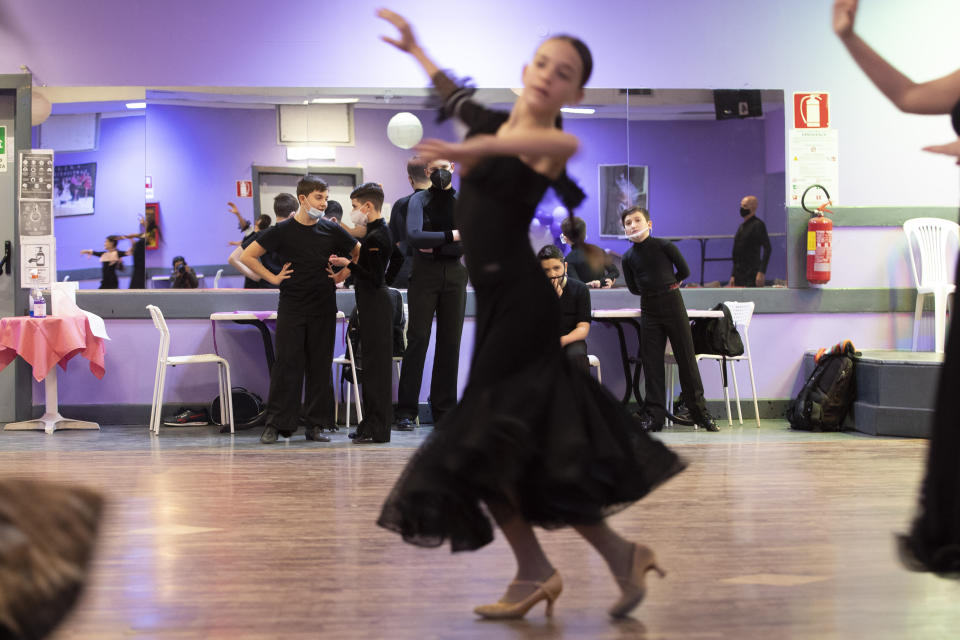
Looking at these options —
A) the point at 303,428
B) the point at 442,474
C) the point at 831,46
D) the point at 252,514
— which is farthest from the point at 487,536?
the point at 831,46

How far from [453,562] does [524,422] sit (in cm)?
98

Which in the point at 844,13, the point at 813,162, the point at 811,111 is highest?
the point at 811,111

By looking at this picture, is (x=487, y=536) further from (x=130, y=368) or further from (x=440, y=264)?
(x=130, y=368)

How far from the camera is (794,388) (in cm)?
773

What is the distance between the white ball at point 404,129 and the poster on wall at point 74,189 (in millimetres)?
2210

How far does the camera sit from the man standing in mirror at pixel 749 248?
25.3 feet

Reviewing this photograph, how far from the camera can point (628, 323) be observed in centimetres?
755

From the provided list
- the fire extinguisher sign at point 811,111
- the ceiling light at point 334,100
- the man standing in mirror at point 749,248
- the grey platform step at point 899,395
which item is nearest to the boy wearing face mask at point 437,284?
the ceiling light at point 334,100

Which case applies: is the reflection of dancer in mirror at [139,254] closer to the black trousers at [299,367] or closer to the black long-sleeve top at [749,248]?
the black trousers at [299,367]

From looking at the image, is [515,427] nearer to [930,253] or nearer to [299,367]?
[299,367]

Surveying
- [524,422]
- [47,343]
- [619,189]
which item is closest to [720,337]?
[619,189]

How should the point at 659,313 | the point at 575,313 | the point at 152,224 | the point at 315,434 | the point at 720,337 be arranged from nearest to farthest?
1. the point at 315,434
2. the point at 575,313
3. the point at 659,313
4. the point at 720,337
5. the point at 152,224

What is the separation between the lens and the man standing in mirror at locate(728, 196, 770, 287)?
770cm

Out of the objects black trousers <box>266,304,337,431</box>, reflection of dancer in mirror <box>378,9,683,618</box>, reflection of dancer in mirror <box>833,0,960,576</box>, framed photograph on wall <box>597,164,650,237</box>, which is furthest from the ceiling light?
reflection of dancer in mirror <box>833,0,960,576</box>
